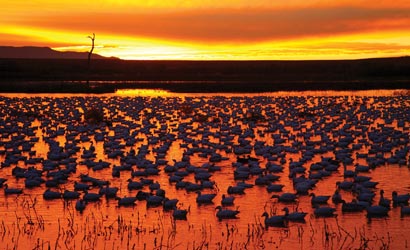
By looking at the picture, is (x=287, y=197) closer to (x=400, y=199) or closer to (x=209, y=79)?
(x=400, y=199)

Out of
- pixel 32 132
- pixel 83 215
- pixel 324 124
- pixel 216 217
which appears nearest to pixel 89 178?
pixel 83 215

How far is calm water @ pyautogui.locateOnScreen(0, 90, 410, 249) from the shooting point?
683 inches

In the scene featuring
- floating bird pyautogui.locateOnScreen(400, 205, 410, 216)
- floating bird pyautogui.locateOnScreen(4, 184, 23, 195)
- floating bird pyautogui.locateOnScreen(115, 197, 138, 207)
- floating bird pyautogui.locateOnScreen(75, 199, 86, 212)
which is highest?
floating bird pyautogui.locateOnScreen(400, 205, 410, 216)

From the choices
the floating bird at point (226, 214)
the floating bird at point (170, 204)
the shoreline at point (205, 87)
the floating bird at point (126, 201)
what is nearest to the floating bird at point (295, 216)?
the floating bird at point (226, 214)

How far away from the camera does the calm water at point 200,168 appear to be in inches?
683

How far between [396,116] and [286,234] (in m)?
27.5

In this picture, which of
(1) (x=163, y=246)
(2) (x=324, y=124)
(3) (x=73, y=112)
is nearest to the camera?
(1) (x=163, y=246)

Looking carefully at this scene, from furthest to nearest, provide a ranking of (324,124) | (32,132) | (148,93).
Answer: (148,93) < (324,124) < (32,132)

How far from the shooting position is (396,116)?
4334cm

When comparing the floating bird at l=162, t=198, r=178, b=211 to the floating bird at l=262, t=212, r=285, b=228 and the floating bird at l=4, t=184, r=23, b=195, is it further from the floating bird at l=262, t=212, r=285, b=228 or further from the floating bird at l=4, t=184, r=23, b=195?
the floating bird at l=4, t=184, r=23, b=195

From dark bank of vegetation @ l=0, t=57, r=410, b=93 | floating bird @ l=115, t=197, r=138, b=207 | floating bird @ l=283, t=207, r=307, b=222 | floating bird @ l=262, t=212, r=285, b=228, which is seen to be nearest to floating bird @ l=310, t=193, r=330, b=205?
floating bird @ l=283, t=207, r=307, b=222

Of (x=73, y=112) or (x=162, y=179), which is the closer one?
(x=162, y=179)

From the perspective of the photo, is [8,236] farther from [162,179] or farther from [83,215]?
[162,179]

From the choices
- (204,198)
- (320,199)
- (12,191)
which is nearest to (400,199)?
(320,199)
